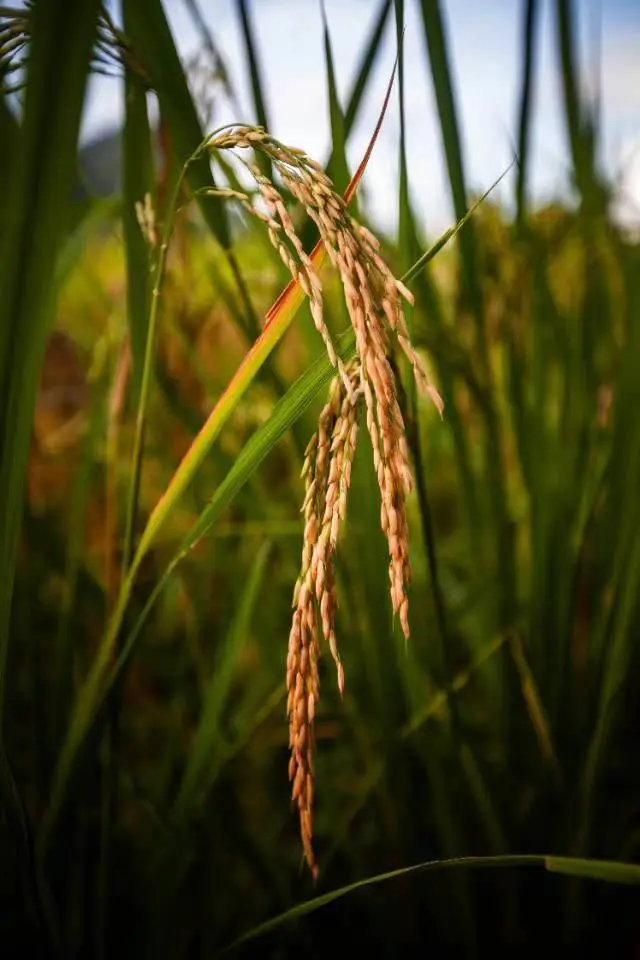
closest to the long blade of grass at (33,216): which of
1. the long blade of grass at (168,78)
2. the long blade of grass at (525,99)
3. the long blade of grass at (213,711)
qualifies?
the long blade of grass at (168,78)

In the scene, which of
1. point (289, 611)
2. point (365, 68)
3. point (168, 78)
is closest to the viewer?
point (168, 78)

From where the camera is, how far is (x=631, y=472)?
664 mm

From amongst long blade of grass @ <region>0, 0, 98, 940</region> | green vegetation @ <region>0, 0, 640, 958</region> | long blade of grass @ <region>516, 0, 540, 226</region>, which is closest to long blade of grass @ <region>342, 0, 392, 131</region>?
green vegetation @ <region>0, 0, 640, 958</region>

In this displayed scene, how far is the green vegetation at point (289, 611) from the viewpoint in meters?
0.39

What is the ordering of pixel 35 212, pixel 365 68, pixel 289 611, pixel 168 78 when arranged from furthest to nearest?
pixel 289 611 → pixel 365 68 → pixel 168 78 → pixel 35 212

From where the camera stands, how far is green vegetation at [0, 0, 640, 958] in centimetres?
39

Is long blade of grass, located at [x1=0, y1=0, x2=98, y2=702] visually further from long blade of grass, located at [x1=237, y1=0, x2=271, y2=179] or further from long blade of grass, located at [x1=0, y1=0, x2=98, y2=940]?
long blade of grass, located at [x1=237, y1=0, x2=271, y2=179]

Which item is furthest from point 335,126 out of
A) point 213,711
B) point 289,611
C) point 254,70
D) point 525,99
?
point 289,611

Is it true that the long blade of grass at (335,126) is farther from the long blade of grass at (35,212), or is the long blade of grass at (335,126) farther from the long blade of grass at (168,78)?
the long blade of grass at (35,212)

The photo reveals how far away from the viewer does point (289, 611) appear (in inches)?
36.2

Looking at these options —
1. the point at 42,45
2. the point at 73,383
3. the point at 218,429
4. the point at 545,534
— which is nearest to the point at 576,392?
the point at 545,534

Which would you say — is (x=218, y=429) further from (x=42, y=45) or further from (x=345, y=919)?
(x=345, y=919)

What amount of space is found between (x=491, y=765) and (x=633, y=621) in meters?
0.24

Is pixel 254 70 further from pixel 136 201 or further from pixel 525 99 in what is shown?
pixel 525 99
